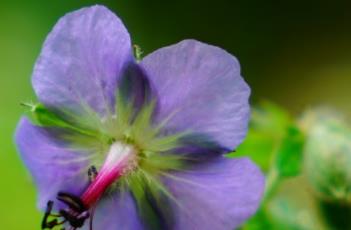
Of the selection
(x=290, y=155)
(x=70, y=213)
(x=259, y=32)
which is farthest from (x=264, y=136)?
(x=259, y=32)

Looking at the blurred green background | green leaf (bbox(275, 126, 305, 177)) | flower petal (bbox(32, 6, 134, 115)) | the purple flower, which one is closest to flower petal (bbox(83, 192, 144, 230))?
the purple flower

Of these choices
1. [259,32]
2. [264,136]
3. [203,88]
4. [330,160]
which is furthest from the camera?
[259,32]

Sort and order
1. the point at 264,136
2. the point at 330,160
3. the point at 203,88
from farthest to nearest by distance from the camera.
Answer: the point at 264,136 → the point at 330,160 → the point at 203,88

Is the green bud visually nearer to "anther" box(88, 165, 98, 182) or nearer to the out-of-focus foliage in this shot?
the out-of-focus foliage

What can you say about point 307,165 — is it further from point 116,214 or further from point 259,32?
point 259,32

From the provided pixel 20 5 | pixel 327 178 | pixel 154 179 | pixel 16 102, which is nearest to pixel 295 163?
pixel 327 178

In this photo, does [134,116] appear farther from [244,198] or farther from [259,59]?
[259,59]

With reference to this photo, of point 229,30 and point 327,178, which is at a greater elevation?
point 327,178
